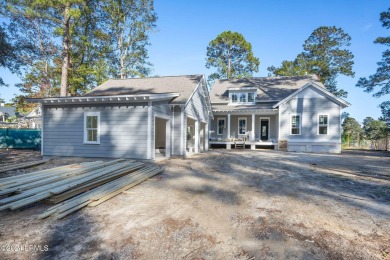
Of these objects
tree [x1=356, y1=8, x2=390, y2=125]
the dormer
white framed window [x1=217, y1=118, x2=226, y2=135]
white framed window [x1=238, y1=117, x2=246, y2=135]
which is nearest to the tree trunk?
white framed window [x1=217, y1=118, x2=226, y2=135]

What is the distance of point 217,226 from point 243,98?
1909cm

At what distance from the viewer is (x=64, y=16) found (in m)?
18.5

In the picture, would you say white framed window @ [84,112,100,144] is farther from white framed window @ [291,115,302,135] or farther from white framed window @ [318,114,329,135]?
white framed window @ [318,114,329,135]

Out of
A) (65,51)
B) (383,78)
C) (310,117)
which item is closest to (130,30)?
(65,51)

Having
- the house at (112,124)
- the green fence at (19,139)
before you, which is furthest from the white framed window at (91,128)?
the green fence at (19,139)

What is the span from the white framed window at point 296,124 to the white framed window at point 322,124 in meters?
1.47

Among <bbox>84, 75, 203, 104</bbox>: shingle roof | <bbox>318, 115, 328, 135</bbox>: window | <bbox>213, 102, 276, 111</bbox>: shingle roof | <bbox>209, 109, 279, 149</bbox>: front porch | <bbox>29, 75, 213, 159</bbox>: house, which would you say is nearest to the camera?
<bbox>29, 75, 213, 159</bbox>: house

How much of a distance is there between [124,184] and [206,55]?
35.4 metres

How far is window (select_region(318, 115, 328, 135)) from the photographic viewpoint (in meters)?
17.6

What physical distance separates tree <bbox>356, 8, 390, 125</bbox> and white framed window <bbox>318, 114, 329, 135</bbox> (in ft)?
33.2

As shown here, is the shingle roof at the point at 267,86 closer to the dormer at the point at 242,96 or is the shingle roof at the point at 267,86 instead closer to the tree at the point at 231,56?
the dormer at the point at 242,96

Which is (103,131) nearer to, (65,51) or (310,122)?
(65,51)

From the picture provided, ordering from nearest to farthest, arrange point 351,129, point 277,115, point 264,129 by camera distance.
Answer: point 277,115 < point 264,129 < point 351,129

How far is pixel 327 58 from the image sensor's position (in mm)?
33500
